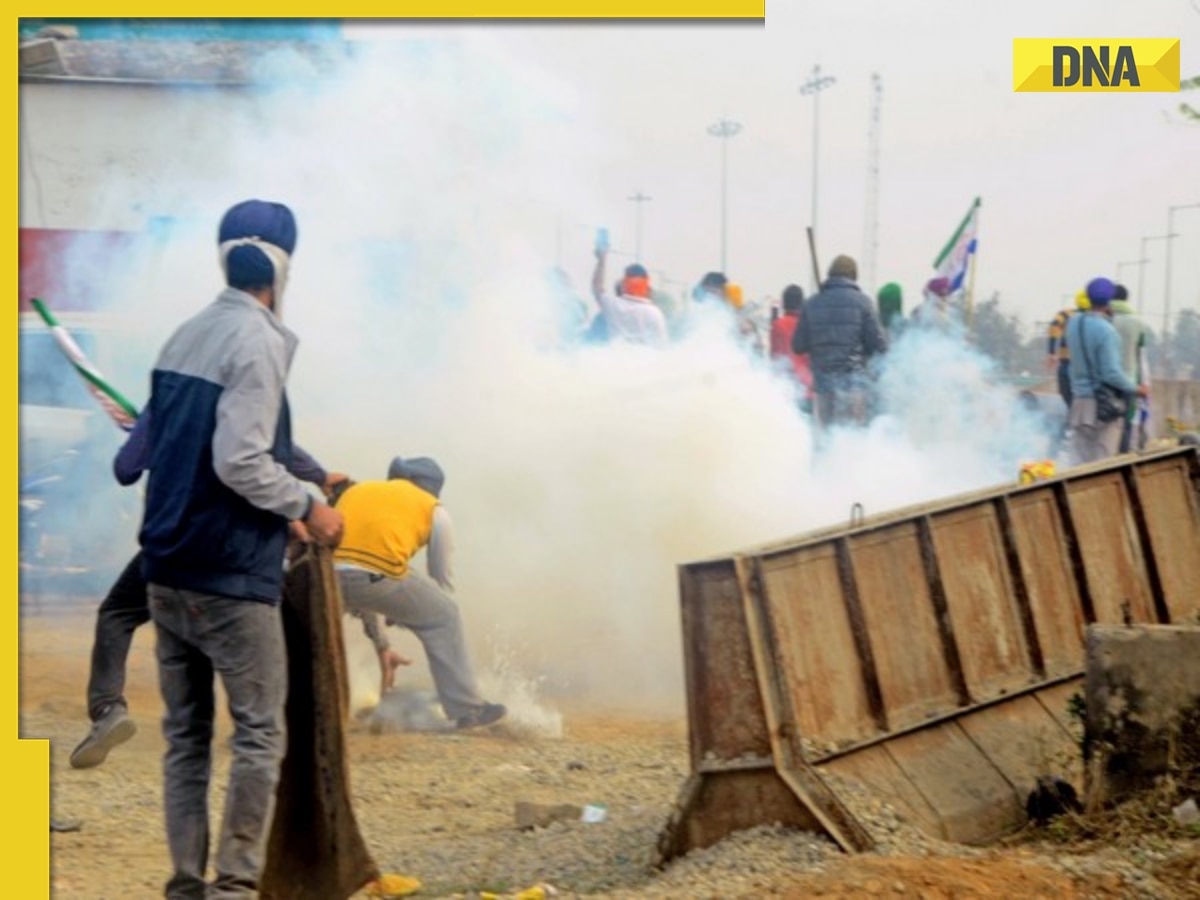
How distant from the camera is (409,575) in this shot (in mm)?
9172

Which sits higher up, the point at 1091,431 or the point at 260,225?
the point at 260,225

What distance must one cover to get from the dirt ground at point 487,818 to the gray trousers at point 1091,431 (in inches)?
193

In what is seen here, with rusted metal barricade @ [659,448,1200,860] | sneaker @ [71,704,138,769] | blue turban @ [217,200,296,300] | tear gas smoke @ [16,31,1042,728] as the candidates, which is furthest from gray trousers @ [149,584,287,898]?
tear gas smoke @ [16,31,1042,728]

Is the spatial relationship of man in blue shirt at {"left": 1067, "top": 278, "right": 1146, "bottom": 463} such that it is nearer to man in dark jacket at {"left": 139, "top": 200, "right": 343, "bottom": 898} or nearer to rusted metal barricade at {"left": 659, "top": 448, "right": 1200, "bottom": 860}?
rusted metal barricade at {"left": 659, "top": 448, "right": 1200, "bottom": 860}

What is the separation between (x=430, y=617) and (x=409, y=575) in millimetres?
232

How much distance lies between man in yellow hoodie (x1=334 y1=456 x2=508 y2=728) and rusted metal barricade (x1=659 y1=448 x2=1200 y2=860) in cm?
274

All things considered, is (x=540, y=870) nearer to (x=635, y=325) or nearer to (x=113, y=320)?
(x=635, y=325)

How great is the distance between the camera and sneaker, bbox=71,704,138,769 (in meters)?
7.04

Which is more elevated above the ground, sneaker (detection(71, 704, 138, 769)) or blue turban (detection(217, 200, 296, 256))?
blue turban (detection(217, 200, 296, 256))

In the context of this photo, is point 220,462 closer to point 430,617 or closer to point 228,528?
point 228,528

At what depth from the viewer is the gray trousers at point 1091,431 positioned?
13.3m

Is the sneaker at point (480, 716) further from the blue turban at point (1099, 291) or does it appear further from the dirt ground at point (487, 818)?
the blue turban at point (1099, 291)

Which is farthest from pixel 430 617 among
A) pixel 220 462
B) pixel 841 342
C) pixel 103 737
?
pixel 841 342

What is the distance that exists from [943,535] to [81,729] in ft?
14.7
